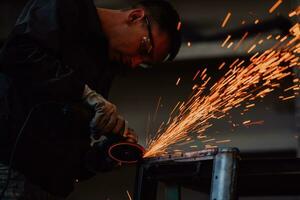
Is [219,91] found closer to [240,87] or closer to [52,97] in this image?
[240,87]

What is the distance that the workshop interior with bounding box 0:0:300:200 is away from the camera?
2.61 metres

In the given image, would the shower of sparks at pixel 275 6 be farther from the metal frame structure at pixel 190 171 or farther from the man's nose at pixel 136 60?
the metal frame structure at pixel 190 171

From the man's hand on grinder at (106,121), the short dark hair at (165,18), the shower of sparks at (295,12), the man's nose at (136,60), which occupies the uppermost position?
the shower of sparks at (295,12)

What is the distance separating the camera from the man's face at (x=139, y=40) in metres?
1.88

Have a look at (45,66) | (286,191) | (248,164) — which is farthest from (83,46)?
(286,191)

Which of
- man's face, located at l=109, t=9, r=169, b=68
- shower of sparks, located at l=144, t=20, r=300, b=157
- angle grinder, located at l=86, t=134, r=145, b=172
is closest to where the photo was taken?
angle grinder, located at l=86, t=134, r=145, b=172

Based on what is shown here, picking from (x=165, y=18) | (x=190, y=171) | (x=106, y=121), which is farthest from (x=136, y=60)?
(x=190, y=171)

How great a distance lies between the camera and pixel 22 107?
64.5 inches

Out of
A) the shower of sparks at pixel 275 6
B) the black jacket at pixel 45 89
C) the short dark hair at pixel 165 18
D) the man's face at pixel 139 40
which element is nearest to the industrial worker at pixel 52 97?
the black jacket at pixel 45 89

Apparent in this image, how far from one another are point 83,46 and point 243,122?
117 centimetres

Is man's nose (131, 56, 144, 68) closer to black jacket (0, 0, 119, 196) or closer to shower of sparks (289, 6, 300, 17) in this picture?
black jacket (0, 0, 119, 196)

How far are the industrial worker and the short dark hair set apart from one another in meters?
0.21

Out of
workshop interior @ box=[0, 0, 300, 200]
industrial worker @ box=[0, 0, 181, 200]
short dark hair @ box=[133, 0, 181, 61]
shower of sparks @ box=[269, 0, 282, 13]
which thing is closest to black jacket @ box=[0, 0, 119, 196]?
industrial worker @ box=[0, 0, 181, 200]

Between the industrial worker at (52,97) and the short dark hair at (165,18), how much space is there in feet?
0.70
